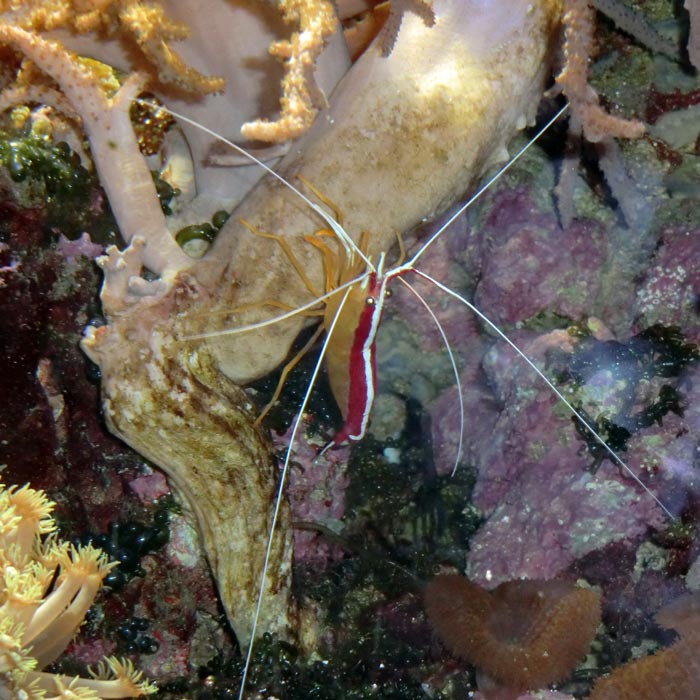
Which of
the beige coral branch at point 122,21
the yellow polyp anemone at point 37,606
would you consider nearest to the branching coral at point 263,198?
the beige coral branch at point 122,21

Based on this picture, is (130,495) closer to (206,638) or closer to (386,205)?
(206,638)

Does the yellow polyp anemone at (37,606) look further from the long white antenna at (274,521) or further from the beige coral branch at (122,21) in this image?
the beige coral branch at (122,21)

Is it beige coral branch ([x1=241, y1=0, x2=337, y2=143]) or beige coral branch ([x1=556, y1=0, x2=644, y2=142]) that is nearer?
beige coral branch ([x1=241, y1=0, x2=337, y2=143])

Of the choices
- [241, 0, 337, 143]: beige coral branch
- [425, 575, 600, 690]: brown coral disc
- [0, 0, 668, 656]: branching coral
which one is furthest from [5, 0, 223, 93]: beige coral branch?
[425, 575, 600, 690]: brown coral disc

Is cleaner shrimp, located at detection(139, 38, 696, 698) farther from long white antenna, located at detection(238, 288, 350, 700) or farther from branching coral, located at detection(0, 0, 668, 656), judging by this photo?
branching coral, located at detection(0, 0, 668, 656)

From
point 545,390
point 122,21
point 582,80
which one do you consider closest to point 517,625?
→ point 545,390

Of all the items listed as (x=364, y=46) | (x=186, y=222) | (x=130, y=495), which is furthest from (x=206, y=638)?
(x=364, y=46)
